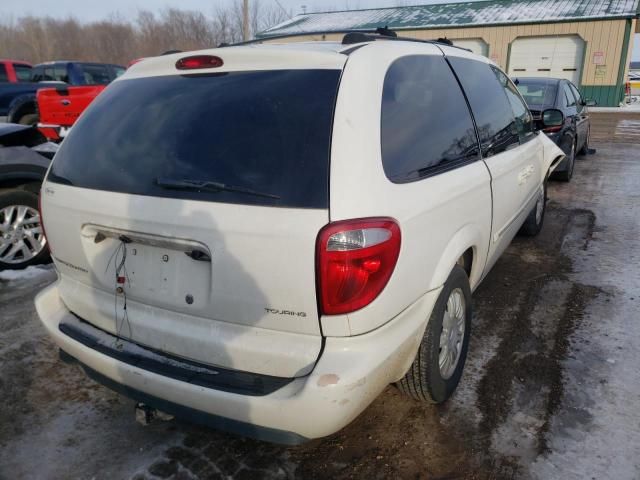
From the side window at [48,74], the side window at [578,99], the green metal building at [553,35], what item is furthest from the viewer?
the green metal building at [553,35]

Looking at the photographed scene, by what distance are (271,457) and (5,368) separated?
184 cm

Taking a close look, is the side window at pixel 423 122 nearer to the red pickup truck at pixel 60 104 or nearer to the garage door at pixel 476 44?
the red pickup truck at pixel 60 104

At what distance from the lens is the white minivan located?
1881 millimetres

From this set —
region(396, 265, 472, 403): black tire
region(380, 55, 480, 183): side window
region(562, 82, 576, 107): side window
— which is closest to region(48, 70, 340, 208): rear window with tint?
region(380, 55, 480, 183): side window

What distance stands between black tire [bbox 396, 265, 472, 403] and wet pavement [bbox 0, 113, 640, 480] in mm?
138

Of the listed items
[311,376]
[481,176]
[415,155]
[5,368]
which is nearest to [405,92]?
[415,155]

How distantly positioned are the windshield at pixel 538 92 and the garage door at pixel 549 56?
19.6 metres

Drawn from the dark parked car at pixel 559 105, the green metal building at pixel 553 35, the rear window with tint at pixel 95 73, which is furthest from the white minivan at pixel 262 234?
the green metal building at pixel 553 35

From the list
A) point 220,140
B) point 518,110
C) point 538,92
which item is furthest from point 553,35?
point 220,140

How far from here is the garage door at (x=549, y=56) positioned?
995 inches

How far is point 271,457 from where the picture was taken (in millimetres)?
2422

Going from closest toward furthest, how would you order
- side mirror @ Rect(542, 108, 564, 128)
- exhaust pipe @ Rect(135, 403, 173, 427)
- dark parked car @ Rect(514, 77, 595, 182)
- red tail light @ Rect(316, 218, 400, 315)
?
red tail light @ Rect(316, 218, 400, 315) < exhaust pipe @ Rect(135, 403, 173, 427) < side mirror @ Rect(542, 108, 564, 128) < dark parked car @ Rect(514, 77, 595, 182)

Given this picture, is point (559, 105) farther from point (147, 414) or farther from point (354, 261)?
point (147, 414)

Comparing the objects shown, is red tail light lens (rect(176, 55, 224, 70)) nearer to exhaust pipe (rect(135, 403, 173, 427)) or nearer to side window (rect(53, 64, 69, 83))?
exhaust pipe (rect(135, 403, 173, 427))
